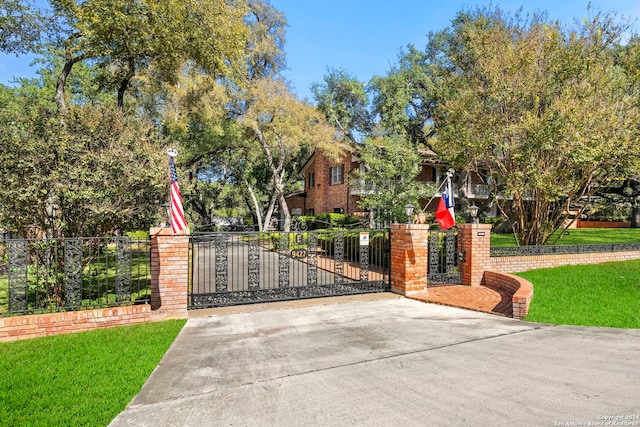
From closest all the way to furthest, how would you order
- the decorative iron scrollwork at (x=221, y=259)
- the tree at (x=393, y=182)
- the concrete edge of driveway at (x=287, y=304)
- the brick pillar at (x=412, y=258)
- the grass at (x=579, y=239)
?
the concrete edge of driveway at (x=287, y=304)
the decorative iron scrollwork at (x=221, y=259)
the brick pillar at (x=412, y=258)
the grass at (x=579, y=239)
the tree at (x=393, y=182)

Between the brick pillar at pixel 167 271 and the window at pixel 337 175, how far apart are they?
20988 mm

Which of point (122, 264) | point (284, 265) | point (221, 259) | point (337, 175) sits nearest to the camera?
point (122, 264)

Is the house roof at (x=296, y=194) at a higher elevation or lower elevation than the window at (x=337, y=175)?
lower

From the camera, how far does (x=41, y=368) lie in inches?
159

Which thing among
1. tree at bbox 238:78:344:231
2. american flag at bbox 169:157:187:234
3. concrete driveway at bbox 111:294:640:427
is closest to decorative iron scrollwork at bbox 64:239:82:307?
american flag at bbox 169:157:187:234

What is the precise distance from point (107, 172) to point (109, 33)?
183 inches

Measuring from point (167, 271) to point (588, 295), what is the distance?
337 inches

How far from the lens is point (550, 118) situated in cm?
939

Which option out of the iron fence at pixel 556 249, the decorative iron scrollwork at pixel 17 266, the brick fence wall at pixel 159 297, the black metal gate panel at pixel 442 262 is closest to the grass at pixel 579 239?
the iron fence at pixel 556 249

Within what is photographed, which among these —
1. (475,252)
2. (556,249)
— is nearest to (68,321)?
(475,252)

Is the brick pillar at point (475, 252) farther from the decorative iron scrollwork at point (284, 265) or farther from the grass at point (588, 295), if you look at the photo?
the decorative iron scrollwork at point (284, 265)

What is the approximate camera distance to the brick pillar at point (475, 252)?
29.7ft

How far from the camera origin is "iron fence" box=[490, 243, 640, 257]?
10023 millimetres

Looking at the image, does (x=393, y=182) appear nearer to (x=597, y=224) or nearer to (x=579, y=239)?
(x=579, y=239)
